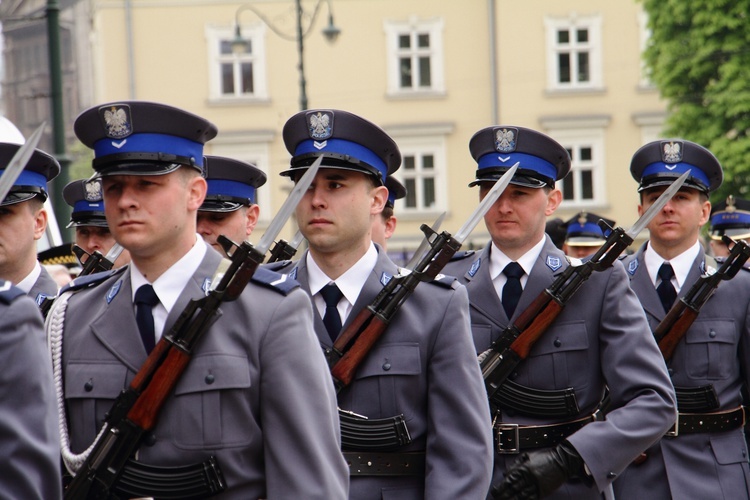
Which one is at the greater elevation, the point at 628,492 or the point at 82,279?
the point at 82,279

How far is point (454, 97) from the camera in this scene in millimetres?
34562

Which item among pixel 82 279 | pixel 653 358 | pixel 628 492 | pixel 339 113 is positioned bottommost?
pixel 628 492

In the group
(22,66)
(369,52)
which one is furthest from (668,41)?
(22,66)

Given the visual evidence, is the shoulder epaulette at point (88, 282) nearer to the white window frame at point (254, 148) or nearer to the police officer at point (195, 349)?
the police officer at point (195, 349)

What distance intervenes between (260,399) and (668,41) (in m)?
25.6

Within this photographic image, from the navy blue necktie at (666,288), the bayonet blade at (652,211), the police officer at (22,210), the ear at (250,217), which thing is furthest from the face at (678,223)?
the police officer at (22,210)

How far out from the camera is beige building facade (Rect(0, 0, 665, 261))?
1344 inches

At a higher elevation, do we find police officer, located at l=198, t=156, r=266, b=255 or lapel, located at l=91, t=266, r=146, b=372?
police officer, located at l=198, t=156, r=266, b=255

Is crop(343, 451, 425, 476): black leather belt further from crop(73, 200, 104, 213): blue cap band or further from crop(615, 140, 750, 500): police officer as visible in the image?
crop(73, 200, 104, 213): blue cap band

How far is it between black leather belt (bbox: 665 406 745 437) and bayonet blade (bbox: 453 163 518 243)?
1742mm

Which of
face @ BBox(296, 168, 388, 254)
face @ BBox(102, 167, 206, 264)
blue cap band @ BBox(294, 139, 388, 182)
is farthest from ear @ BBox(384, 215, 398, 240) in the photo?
face @ BBox(102, 167, 206, 264)

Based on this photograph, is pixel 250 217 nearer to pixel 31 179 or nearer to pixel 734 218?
pixel 31 179

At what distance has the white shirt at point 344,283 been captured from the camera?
4.75 metres

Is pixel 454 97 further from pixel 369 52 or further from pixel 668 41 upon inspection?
pixel 668 41
